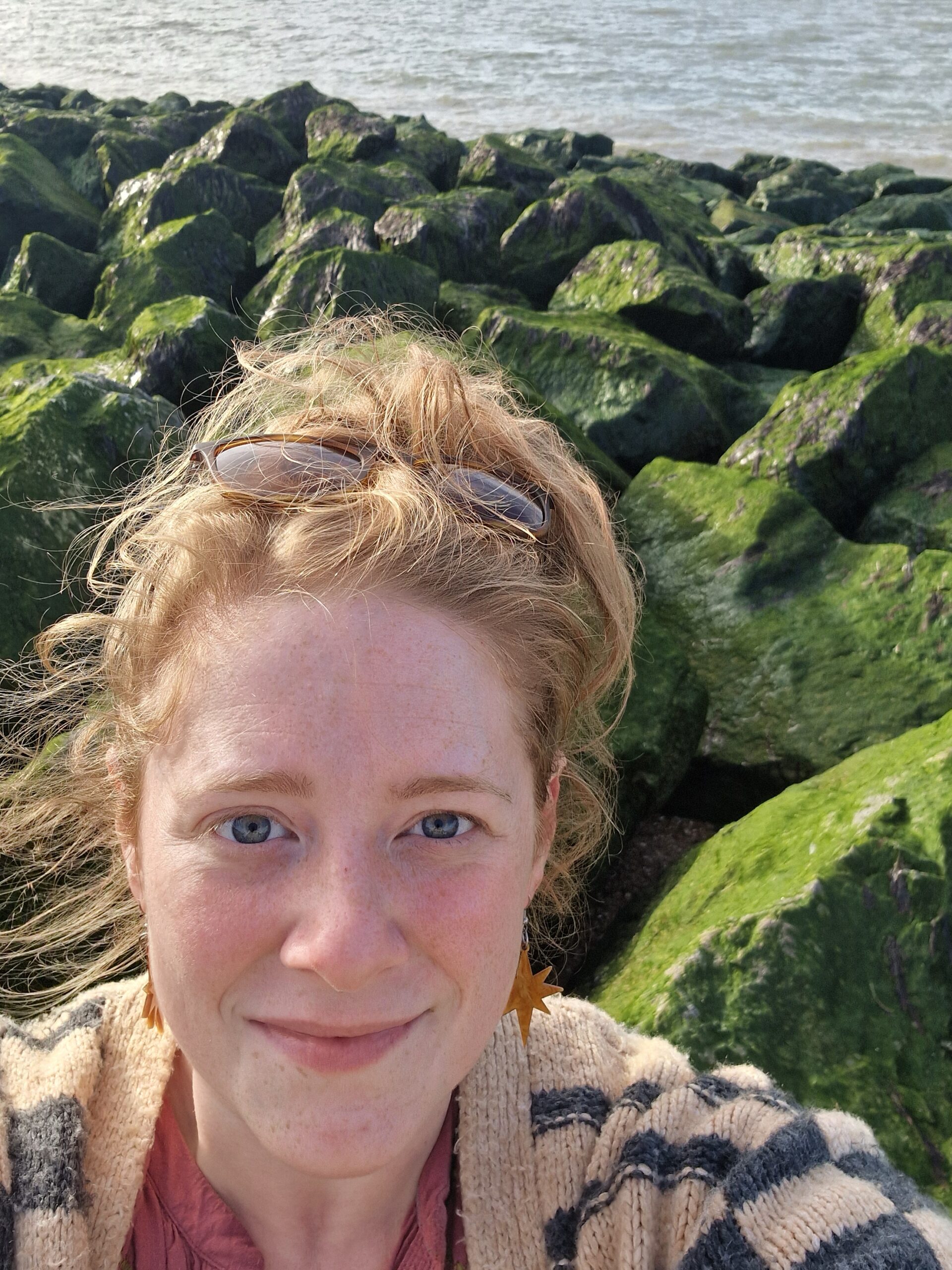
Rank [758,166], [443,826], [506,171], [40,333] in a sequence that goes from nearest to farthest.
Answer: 1. [443,826]
2. [40,333]
3. [506,171]
4. [758,166]

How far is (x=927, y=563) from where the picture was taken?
14.1ft

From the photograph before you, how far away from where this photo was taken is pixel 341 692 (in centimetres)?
144

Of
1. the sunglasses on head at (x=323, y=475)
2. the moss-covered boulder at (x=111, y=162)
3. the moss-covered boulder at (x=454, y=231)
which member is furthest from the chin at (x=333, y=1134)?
the moss-covered boulder at (x=111, y=162)

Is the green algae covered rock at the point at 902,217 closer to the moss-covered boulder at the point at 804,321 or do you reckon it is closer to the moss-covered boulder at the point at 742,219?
the moss-covered boulder at the point at 742,219

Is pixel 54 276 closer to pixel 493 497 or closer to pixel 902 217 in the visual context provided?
pixel 493 497

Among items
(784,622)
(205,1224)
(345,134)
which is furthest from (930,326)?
(345,134)

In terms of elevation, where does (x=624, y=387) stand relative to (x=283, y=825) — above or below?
below

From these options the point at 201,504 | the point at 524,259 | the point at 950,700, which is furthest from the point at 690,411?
the point at 201,504

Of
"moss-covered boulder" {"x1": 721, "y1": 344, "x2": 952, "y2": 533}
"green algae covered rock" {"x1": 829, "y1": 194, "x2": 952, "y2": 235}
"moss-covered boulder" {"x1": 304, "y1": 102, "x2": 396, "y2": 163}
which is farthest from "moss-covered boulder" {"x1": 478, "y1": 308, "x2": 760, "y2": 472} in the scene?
"green algae covered rock" {"x1": 829, "y1": 194, "x2": 952, "y2": 235}

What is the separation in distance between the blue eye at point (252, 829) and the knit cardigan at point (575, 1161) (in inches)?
23.8

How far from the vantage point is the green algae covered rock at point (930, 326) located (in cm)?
657

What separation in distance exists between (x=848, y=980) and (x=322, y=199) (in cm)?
849

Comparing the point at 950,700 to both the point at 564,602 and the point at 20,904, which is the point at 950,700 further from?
the point at 20,904

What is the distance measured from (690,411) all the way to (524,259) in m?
3.37
